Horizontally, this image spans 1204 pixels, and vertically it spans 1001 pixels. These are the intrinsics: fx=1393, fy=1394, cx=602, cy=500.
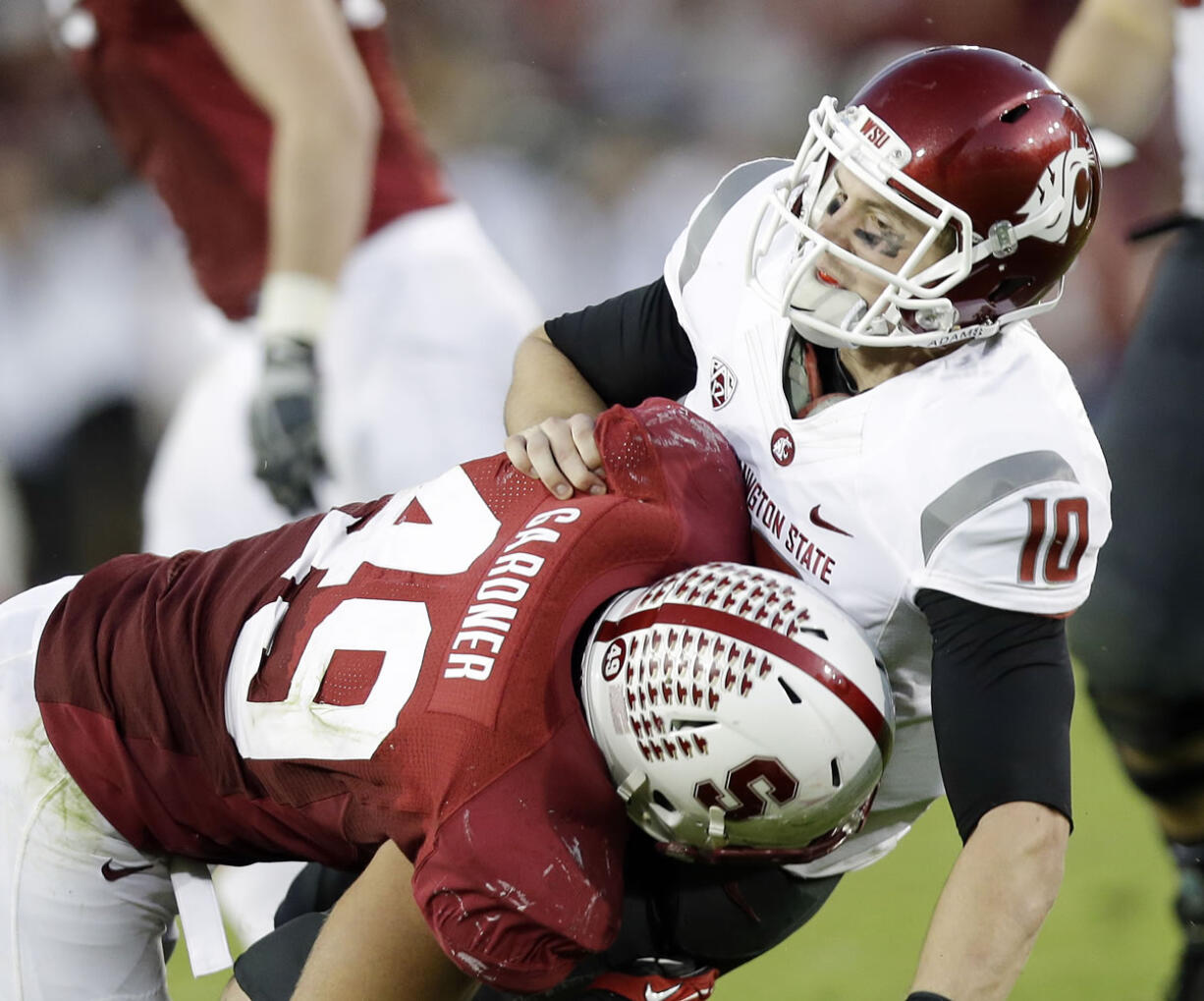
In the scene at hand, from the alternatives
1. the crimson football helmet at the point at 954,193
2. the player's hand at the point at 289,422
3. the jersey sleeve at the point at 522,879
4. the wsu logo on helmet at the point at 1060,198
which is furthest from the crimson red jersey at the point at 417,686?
the player's hand at the point at 289,422

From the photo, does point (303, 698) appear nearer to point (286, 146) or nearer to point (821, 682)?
point (821, 682)

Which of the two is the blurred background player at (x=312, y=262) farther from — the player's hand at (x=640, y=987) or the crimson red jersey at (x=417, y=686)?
the player's hand at (x=640, y=987)

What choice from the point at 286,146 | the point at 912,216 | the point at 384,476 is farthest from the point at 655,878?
the point at 286,146

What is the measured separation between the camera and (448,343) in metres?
2.42

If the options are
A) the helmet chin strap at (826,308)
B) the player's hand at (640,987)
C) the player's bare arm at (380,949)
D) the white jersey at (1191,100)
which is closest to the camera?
the player's bare arm at (380,949)

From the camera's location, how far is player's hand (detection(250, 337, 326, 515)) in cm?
241

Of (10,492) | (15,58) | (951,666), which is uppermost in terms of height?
(15,58)

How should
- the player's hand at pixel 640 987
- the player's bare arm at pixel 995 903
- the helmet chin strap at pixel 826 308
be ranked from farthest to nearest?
the player's hand at pixel 640 987 < the helmet chin strap at pixel 826 308 < the player's bare arm at pixel 995 903

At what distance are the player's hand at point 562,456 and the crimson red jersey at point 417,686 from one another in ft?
0.06

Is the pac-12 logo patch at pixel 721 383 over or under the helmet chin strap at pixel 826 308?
under

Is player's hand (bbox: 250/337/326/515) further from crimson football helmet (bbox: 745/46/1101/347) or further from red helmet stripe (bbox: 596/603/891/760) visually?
red helmet stripe (bbox: 596/603/891/760)

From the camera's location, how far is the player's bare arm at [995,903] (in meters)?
1.09

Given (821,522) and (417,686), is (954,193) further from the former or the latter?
(417,686)

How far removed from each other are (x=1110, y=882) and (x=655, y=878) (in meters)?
1.16
